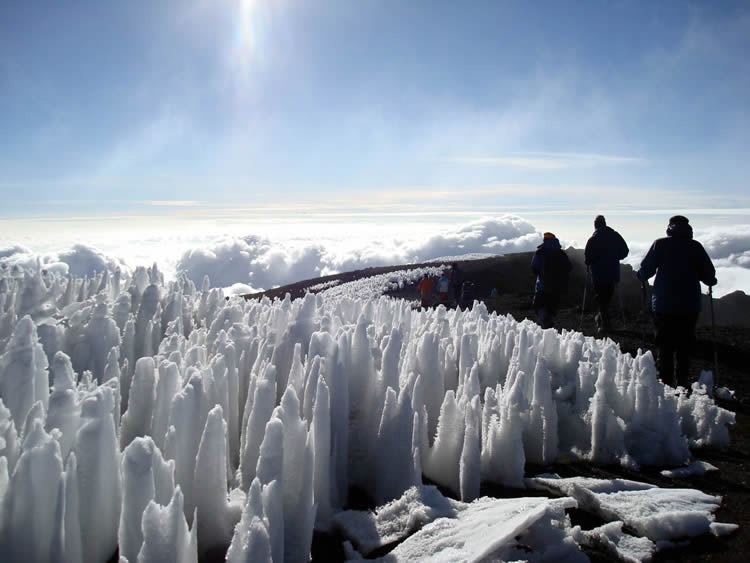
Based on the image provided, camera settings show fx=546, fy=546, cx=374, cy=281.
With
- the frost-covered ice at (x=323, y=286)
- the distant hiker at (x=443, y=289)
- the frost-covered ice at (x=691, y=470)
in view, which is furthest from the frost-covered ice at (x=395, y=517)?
the frost-covered ice at (x=323, y=286)

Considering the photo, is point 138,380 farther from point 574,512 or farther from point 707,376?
point 707,376

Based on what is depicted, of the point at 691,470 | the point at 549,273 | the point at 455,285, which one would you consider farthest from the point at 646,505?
the point at 455,285

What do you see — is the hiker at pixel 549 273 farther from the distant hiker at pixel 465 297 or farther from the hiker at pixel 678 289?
the distant hiker at pixel 465 297

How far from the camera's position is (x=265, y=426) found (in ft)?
9.99

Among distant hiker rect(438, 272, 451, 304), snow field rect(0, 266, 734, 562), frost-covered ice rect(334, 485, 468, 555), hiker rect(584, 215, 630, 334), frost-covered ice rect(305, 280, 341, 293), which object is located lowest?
frost-covered ice rect(305, 280, 341, 293)

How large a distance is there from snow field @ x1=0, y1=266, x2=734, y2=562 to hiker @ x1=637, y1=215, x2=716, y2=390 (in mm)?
2979

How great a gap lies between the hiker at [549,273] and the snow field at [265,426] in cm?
746

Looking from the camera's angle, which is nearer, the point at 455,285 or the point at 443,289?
the point at 443,289

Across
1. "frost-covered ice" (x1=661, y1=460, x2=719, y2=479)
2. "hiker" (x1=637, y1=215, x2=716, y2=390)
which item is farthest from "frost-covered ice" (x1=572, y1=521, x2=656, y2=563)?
"hiker" (x1=637, y1=215, x2=716, y2=390)

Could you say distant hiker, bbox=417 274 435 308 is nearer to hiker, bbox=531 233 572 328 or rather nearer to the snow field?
hiker, bbox=531 233 572 328

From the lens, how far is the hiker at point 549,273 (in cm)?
1367

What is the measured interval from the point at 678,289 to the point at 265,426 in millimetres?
7670

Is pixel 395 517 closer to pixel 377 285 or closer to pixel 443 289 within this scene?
pixel 443 289

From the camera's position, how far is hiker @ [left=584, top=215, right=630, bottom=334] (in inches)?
550
